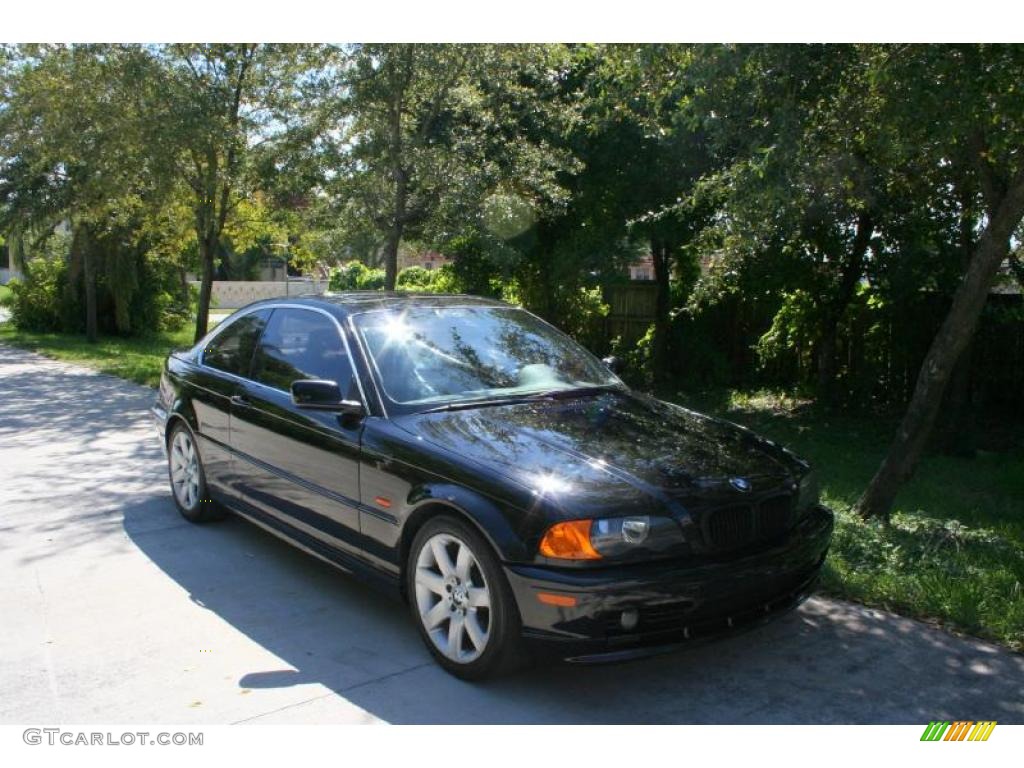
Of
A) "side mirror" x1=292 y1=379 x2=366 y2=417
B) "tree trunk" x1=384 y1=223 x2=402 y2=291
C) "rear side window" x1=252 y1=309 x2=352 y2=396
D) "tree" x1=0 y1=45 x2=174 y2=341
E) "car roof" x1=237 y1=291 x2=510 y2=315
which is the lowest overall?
"side mirror" x1=292 y1=379 x2=366 y2=417

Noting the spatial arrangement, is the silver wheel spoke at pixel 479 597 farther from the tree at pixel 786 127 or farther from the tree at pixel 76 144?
the tree at pixel 76 144

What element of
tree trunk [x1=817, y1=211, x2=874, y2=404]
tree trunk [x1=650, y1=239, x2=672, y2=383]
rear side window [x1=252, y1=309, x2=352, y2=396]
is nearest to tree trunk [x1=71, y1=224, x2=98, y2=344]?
tree trunk [x1=650, y1=239, x2=672, y2=383]

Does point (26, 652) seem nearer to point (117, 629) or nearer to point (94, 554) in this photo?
point (117, 629)

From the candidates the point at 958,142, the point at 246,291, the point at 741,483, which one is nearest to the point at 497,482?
the point at 741,483

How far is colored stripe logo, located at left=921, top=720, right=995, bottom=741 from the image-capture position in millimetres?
3586

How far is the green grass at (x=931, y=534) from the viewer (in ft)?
15.6

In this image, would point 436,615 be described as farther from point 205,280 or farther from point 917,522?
point 205,280

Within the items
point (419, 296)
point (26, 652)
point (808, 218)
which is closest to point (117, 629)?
point (26, 652)

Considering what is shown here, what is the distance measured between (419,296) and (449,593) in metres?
2.27

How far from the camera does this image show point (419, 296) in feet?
19.0

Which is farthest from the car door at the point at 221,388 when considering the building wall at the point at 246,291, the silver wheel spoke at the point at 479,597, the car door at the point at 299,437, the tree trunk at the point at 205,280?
the building wall at the point at 246,291

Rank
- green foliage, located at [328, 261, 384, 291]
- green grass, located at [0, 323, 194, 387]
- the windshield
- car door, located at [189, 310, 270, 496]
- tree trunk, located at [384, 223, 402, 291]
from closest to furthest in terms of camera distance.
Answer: the windshield → car door, located at [189, 310, 270, 496] → tree trunk, located at [384, 223, 402, 291] → green grass, located at [0, 323, 194, 387] → green foliage, located at [328, 261, 384, 291]

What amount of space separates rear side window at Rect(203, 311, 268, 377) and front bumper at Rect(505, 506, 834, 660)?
113 inches

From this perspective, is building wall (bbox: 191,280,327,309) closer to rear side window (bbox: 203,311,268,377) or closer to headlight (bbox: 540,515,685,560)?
rear side window (bbox: 203,311,268,377)
